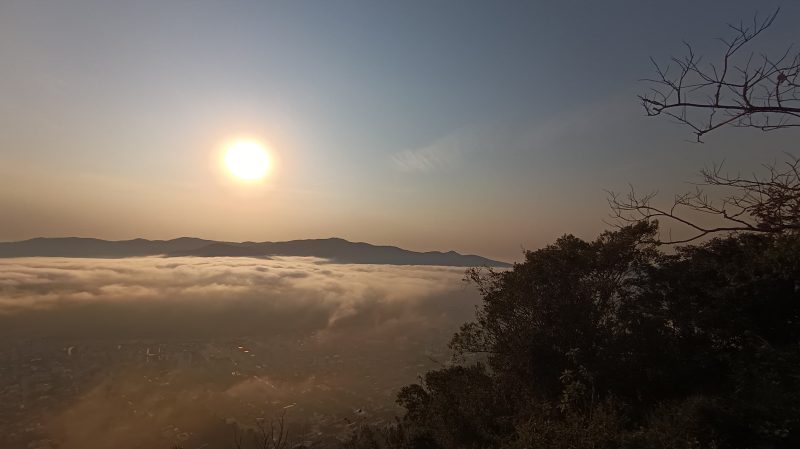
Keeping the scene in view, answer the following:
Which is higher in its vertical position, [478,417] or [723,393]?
[723,393]

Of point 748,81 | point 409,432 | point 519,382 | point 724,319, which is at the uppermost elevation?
point 748,81

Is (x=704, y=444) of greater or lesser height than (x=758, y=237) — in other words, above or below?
below

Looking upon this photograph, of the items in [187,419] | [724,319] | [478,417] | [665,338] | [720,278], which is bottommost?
[187,419]

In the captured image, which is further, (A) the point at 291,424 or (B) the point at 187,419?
(B) the point at 187,419

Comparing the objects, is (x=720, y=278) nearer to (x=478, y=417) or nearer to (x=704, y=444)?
(x=704, y=444)

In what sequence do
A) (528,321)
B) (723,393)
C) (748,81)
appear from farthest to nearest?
(528,321) → (723,393) → (748,81)

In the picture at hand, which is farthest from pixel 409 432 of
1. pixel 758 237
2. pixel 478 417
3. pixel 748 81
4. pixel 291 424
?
pixel 291 424

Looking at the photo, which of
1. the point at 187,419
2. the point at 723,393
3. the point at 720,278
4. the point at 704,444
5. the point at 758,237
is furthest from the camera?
the point at 187,419

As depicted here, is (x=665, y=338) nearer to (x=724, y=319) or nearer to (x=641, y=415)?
(x=724, y=319)

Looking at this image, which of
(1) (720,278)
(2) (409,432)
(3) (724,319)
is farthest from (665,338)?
(2) (409,432)

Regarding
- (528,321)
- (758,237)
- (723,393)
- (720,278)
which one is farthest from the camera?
(528,321)
